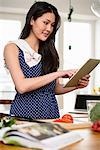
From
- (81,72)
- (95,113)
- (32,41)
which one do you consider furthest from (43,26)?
(95,113)

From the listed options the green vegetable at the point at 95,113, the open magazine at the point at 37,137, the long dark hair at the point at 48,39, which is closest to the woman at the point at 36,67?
the long dark hair at the point at 48,39

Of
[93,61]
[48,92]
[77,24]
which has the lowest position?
[48,92]

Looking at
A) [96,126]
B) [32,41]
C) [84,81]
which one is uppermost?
[32,41]

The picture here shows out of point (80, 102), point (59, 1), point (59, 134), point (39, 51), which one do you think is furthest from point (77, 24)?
point (59, 134)

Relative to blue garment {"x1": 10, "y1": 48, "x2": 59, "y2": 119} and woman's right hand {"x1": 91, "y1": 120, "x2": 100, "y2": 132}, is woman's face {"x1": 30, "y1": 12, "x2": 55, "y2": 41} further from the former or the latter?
woman's right hand {"x1": 91, "y1": 120, "x2": 100, "y2": 132}

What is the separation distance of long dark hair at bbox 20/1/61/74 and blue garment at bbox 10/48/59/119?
0.35 feet

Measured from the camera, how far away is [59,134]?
46.2 inches

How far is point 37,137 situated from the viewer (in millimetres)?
1071

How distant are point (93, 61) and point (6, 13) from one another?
300 centimetres

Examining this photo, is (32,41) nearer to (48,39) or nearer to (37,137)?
(48,39)

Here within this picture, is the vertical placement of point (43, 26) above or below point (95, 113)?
above

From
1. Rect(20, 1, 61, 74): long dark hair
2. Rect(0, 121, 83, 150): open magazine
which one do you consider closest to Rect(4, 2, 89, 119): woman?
Rect(20, 1, 61, 74): long dark hair

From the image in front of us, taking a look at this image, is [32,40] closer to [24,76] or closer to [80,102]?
[24,76]

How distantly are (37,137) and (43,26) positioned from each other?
96cm
